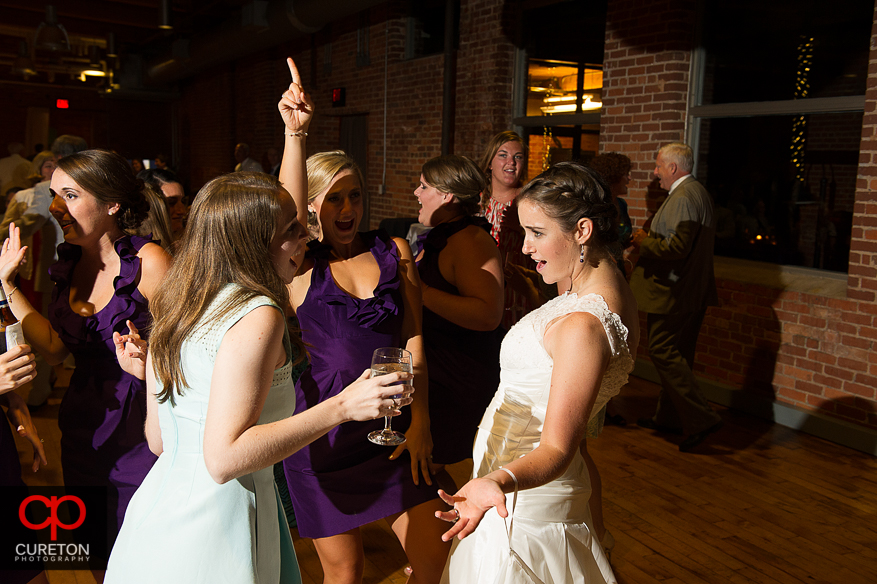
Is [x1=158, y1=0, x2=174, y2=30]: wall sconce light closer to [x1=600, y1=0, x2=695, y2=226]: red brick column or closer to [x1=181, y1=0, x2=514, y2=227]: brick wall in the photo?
[x1=181, y1=0, x2=514, y2=227]: brick wall

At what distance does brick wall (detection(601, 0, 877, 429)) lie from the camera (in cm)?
396

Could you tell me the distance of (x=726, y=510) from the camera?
10.7 feet

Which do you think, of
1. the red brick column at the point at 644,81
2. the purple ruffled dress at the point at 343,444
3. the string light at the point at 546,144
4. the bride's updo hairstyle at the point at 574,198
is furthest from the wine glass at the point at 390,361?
the string light at the point at 546,144

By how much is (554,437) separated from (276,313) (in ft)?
2.01

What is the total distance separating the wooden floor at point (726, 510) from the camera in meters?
2.73

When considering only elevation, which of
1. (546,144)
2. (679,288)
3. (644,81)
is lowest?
(679,288)

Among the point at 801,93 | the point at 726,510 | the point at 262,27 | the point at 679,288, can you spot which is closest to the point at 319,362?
the point at 726,510

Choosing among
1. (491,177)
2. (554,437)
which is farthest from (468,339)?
(491,177)

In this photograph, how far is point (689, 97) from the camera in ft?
16.7

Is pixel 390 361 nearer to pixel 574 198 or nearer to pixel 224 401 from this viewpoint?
pixel 224 401

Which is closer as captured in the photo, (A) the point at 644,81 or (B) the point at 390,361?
(B) the point at 390,361

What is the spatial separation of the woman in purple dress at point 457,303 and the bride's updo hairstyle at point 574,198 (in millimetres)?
728

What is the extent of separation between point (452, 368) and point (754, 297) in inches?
122

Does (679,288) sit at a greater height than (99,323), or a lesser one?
lesser
